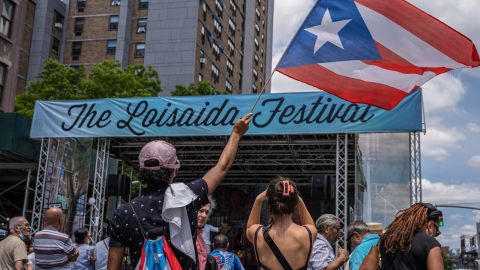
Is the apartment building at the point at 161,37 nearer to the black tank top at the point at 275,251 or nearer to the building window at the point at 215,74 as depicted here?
the building window at the point at 215,74

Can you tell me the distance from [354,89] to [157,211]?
4.15 m

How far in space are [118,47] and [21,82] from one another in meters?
7.85

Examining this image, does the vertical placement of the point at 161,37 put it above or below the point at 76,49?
above

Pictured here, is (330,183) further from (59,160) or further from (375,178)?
(59,160)

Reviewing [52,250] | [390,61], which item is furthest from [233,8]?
[52,250]

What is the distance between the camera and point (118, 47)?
4475 cm

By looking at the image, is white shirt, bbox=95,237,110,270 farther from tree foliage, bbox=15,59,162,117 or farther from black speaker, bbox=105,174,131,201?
tree foliage, bbox=15,59,162,117

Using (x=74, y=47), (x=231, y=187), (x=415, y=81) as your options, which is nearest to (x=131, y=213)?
(x=415, y=81)

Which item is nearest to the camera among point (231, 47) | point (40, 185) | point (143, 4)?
point (40, 185)

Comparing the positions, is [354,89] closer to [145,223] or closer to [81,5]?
[145,223]

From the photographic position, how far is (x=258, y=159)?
18.9 metres

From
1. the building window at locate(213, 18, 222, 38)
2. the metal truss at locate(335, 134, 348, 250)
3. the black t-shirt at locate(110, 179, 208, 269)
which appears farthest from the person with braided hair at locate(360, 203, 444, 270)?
the building window at locate(213, 18, 222, 38)

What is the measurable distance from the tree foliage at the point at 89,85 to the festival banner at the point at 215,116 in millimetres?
12647

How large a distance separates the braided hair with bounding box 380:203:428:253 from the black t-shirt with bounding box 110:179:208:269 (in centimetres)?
156
